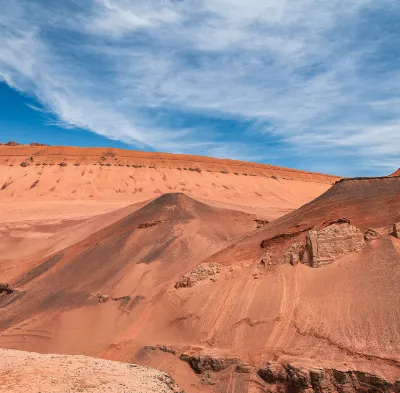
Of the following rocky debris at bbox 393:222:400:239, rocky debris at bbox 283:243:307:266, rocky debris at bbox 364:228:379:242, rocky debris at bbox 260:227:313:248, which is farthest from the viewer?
rocky debris at bbox 260:227:313:248

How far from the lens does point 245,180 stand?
46.6 metres

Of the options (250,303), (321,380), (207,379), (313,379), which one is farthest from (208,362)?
(321,380)

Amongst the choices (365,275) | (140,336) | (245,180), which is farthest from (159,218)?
(245,180)

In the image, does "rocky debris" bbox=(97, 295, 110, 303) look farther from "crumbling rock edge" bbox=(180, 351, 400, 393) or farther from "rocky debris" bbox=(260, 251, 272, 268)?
"crumbling rock edge" bbox=(180, 351, 400, 393)

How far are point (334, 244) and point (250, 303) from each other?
83.9 inches

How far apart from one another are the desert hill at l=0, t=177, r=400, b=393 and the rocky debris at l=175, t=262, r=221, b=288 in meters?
0.03

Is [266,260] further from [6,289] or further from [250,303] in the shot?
[6,289]

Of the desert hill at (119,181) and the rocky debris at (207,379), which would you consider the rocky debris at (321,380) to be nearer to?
the rocky debris at (207,379)

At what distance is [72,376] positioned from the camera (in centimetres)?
516

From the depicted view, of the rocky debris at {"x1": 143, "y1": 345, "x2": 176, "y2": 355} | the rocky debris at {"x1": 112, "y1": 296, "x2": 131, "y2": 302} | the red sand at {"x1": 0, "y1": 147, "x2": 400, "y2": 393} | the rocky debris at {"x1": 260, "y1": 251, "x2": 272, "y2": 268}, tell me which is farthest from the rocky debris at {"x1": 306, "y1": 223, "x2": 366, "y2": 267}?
the rocky debris at {"x1": 112, "y1": 296, "x2": 131, "y2": 302}

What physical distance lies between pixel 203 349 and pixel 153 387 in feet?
8.27

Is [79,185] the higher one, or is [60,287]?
[79,185]

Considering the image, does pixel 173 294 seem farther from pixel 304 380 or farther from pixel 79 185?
pixel 79 185

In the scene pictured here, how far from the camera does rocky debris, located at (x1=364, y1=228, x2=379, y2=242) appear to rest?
843 centimetres
